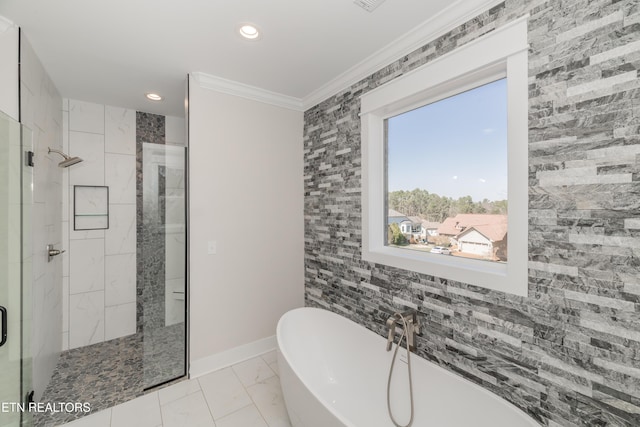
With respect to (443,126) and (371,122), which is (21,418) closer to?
(371,122)

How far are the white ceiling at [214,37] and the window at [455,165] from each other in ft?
1.01

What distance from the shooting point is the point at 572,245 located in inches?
45.8

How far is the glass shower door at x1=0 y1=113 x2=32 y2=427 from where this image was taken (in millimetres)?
1341

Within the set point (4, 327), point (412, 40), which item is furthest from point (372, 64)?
point (4, 327)

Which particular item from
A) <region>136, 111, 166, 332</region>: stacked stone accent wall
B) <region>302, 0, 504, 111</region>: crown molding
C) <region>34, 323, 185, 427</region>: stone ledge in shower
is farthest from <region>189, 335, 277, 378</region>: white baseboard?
<region>302, 0, 504, 111</region>: crown molding

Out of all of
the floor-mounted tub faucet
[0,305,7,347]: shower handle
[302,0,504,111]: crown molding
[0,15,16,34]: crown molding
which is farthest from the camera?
the floor-mounted tub faucet

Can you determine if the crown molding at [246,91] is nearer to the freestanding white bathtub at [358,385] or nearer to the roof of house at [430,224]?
the roof of house at [430,224]

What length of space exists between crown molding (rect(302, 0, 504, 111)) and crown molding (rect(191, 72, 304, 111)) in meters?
0.39

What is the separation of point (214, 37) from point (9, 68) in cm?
125

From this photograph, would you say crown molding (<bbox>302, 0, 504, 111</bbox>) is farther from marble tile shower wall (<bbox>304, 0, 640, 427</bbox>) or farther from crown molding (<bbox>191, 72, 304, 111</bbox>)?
crown molding (<bbox>191, 72, 304, 111</bbox>)

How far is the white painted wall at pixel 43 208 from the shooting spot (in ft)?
6.18

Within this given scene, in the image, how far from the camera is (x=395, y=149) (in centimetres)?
219

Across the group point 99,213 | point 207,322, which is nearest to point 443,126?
point 207,322

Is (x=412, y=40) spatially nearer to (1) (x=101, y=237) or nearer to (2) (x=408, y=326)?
(2) (x=408, y=326)
